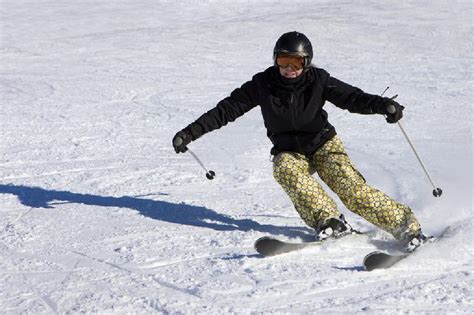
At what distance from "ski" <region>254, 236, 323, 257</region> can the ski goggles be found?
3.59ft

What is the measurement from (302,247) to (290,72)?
3.62 ft

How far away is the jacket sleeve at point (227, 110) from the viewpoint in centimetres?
534

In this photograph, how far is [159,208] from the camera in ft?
20.5

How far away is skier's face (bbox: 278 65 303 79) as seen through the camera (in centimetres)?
506

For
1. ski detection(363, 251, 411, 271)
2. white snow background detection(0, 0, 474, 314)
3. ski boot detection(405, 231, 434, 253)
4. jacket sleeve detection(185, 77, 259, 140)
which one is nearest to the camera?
white snow background detection(0, 0, 474, 314)

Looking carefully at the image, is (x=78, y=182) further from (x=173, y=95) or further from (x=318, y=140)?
(x=173, y=95)

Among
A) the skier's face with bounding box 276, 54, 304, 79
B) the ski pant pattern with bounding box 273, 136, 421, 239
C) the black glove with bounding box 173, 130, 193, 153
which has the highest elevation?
the skier's face with bounding box 276, 54, 304, 79

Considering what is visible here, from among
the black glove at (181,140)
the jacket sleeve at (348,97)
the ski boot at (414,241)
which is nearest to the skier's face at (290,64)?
the jacket sleeve at (348,97)

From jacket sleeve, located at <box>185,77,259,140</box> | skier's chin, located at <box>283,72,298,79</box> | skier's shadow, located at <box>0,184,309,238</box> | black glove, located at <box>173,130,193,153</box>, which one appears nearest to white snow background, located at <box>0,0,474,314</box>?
skier's shadow, located at <box>0,184,309,238</box>

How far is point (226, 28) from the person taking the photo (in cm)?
1805

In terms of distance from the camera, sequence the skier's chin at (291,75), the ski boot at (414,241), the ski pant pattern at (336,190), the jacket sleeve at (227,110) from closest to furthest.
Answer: the ski boot at (414,241), the ski pant pattern at (336,190), the skier's chin at (291,75), the jacket sleeve at (227,110)

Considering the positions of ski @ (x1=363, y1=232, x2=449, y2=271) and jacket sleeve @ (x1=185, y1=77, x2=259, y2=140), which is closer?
ski @ (x1=363, y1=232, x2=449, y2=271)

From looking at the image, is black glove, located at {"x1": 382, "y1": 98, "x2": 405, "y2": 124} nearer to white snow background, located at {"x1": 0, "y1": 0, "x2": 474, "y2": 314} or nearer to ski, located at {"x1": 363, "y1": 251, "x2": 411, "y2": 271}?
white snow background, located at {"x1": 0, "y1": 0, "x2": 474, "y2": 314}

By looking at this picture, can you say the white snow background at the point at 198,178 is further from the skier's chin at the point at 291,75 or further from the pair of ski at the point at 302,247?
the skier's chin at the point at 291,75
